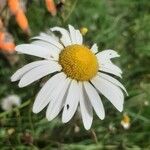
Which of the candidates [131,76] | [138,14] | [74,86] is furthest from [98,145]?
[138,14]

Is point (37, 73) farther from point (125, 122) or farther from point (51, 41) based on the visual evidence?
point (125, 122)

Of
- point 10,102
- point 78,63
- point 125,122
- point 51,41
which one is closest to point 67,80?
point 78,63

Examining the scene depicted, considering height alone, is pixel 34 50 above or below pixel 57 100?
above

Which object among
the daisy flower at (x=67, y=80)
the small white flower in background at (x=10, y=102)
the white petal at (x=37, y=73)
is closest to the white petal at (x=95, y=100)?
the daisy flower at (x=67, y=80)

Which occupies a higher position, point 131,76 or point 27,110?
point 131,76

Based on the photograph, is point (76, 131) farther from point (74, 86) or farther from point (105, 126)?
point (74, 86)

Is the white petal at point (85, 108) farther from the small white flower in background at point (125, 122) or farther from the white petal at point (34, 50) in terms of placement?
the small white flower in background at point (125, 122)
